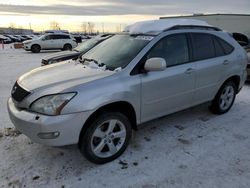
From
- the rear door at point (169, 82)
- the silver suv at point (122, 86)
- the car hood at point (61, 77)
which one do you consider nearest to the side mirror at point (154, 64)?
the silver suv at point (122, 86)

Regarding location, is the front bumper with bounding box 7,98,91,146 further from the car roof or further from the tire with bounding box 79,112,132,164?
the car roof

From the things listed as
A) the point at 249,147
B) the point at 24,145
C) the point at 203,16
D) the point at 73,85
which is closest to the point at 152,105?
the point at 73,85

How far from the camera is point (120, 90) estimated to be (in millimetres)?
3391

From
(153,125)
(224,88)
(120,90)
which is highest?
(120,90)

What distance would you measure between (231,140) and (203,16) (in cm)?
1882

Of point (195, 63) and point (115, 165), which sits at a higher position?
point (195, 63)

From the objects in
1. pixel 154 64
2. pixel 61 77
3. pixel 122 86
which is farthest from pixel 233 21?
pixel 61 77

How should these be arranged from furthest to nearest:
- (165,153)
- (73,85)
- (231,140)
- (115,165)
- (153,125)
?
(153,125) < (231,140) < (165,153) < (115,165) < (73,85)

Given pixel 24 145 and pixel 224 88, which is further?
pixel 224 88

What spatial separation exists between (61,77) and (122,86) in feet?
2.74

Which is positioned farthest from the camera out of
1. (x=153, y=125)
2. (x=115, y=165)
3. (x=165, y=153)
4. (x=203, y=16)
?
(x=203, y=16)

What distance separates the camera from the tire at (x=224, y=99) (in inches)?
201

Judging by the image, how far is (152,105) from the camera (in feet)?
12.7

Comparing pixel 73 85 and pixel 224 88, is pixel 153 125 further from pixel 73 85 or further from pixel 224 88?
pixel 73 85
